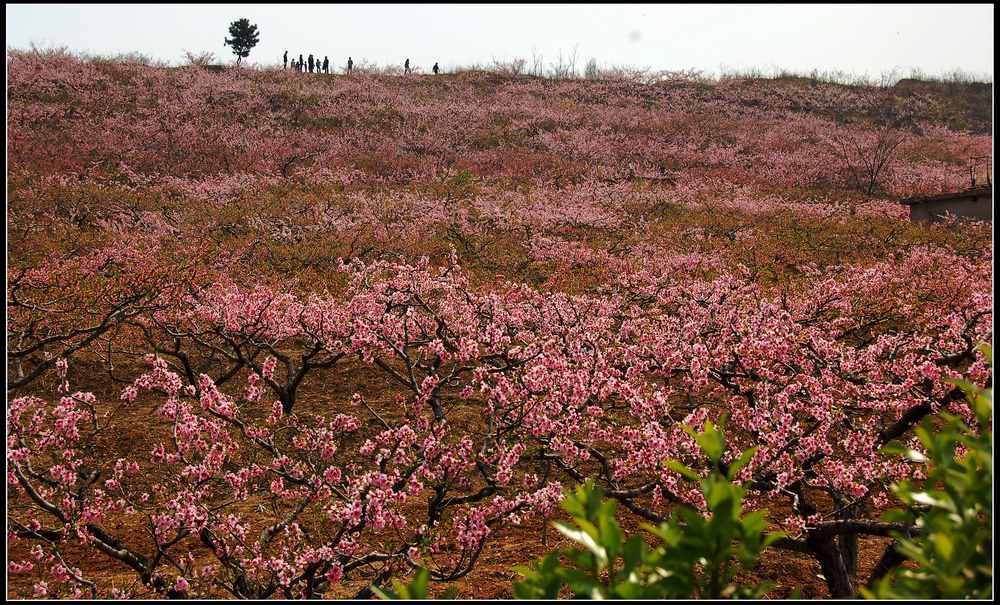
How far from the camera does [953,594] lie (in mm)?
1521

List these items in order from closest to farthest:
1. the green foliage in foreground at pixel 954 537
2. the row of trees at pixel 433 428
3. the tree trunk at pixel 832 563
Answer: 1. the green foliage in foreground at pixel 954 537
2. the row of trees at pixel 433 428
3. the tree trunk at pixel 832 563

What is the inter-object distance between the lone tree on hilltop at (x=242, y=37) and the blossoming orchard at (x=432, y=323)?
34.7 ft

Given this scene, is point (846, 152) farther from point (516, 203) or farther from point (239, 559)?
point (239, 559)

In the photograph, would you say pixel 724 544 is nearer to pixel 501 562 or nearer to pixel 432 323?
pixel 501 562

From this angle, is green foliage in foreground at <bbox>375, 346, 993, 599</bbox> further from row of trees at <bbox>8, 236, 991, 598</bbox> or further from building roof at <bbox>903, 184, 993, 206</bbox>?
building roof at <bbox>903, 184, 993, 206</bbox>

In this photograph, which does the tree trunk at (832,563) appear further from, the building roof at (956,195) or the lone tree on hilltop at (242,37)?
the lone tree on hilltop at (242,37)

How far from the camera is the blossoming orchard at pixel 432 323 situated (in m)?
5.16

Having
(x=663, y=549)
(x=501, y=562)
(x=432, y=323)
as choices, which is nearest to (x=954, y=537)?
(x=663, y=549)

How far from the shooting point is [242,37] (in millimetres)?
51219

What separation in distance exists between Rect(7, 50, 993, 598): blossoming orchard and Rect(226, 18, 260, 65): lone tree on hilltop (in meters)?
10.6

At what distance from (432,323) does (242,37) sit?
50.3 metres

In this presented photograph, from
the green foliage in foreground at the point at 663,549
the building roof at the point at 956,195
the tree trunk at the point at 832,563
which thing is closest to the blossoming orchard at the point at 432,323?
the tree trunk at the point at 832,563

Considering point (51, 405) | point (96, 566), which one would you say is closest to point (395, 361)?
point (51, 405)

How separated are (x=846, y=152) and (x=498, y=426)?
35.6m
